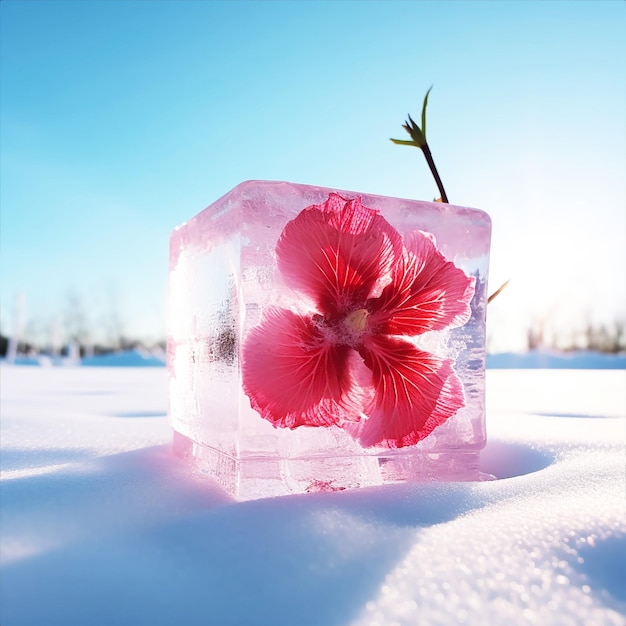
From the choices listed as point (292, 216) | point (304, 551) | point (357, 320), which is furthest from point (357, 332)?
A: point (304, 551)

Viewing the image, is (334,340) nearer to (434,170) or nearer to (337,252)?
(337,252)

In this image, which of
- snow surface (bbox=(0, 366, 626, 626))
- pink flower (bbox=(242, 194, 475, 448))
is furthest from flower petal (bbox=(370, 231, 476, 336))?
snow surface (bbox=(0, 366, 626, 626))

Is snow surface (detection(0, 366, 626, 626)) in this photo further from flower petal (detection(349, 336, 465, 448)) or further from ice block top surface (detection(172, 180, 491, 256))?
ice block top surface (detection(172, 180, 491, 256))

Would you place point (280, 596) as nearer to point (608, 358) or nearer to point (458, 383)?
point (458, 383)

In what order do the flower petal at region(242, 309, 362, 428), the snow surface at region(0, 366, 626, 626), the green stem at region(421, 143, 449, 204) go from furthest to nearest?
the green stem at region(421, 143, 449, 204)
the flower petal at region(242, 309, 362, 428)
the snow surface at region(0, 366, 626, 626)

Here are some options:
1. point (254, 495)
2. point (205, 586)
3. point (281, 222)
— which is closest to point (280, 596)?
point (205, 586)
